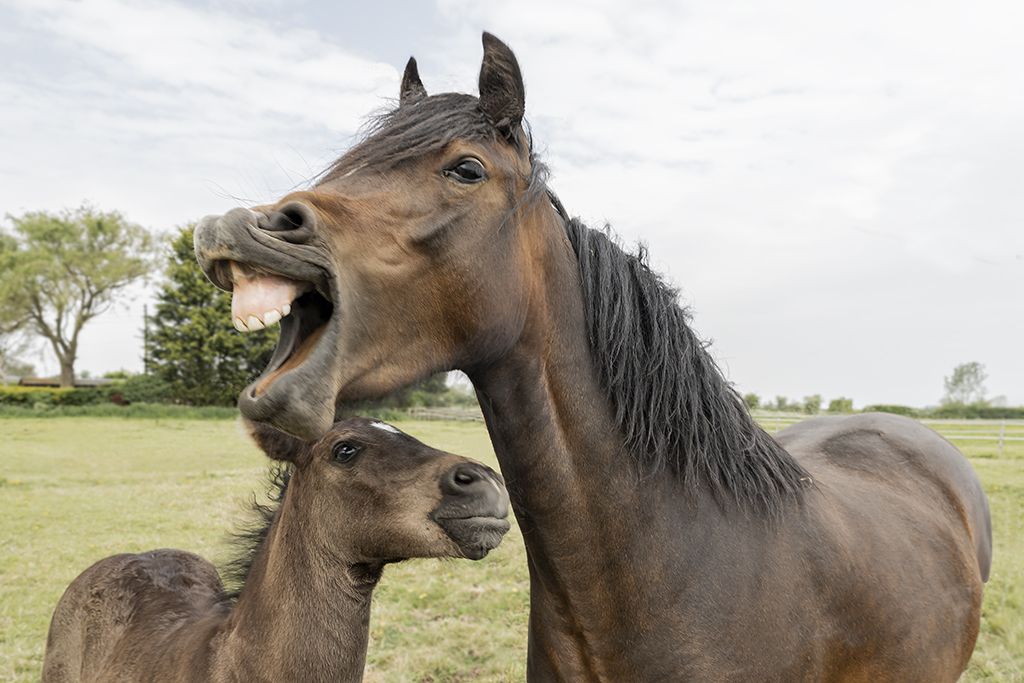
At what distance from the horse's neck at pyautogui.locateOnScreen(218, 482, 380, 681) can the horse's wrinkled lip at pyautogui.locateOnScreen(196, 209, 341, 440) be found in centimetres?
173

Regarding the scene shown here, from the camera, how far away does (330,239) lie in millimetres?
1189

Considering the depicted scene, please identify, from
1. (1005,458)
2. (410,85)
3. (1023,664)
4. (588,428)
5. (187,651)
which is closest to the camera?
(588,428)

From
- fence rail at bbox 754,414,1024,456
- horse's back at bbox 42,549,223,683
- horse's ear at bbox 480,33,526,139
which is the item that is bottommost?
fence rail at bbox 754,414,1024,456

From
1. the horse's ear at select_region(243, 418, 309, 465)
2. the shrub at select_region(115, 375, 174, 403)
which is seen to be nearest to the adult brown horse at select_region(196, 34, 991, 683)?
the horse's ear at select_region(243, 418, 309, 465)

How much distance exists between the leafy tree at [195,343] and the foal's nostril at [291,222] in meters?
32.9

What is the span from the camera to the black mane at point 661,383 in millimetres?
1712

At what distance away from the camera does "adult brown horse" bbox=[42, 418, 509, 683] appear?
8.09ft

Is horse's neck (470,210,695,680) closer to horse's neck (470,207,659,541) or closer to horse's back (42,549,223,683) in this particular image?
horse's neck (470,207,659,541)

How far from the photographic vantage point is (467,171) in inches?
57.0


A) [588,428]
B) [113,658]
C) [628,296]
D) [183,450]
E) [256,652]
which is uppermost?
[628,296]

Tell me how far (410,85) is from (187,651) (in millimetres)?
2687

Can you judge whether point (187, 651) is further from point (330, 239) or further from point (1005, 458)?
point (1005, 458)

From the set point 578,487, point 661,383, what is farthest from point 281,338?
point 661,383

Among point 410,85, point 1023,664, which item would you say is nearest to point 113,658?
point 410,85
